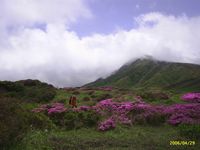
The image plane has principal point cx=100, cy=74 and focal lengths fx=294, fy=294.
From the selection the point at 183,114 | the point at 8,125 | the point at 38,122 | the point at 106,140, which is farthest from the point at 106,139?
the point at 183,114

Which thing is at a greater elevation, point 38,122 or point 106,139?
point 38,122

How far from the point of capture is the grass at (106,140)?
16062mm

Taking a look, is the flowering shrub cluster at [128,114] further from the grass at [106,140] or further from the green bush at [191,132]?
the green bush at [191,132]

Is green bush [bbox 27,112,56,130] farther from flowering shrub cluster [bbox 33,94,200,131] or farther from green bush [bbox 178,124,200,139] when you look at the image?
green bush [bbox 178,124,200,139]

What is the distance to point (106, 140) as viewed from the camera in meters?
18.9

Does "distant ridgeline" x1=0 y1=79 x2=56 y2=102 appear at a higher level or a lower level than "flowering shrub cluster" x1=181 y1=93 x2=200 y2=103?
higher

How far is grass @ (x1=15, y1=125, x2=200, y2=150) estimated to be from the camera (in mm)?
16062

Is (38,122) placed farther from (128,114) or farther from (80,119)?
(128,114)

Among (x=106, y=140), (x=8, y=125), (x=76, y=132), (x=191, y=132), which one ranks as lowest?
(x=106, y=140)

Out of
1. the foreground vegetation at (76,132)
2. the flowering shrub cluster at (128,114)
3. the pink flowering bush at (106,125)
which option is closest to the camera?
the foreground vegetation at (76,132)

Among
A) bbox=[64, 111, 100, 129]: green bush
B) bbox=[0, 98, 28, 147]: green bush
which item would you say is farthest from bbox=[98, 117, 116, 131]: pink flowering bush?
bbox=[0, 98, 28, 147]: green bush

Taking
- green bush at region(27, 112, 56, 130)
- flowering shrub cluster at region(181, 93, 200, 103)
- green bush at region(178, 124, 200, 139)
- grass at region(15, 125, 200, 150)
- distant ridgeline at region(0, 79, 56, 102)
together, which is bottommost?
grass at region(15, 125, 200, 150)

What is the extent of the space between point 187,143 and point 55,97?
24.7 metres

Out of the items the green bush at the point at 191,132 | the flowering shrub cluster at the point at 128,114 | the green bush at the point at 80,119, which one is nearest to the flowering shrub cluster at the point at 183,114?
the flowering shrub cluster at the point at 128,114
